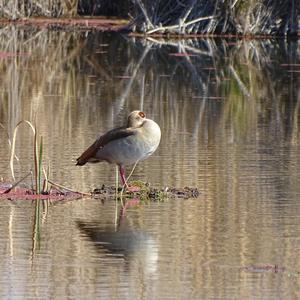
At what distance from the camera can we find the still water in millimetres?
8133

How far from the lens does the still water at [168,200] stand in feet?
26.7

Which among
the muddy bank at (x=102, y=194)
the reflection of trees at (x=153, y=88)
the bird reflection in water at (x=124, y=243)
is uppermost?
the reflection of trees at (x=153, y=88)

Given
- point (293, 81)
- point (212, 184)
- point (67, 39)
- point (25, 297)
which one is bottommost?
point (25, 297)

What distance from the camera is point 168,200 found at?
428 inches

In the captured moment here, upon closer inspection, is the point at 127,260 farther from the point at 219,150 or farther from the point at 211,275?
the point at 219,150

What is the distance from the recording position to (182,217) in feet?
33.3

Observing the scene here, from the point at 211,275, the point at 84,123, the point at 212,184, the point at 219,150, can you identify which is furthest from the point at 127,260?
the point at 84,123

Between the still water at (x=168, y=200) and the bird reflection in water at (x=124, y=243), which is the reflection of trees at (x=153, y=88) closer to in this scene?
the still water at (x=168, y=200)

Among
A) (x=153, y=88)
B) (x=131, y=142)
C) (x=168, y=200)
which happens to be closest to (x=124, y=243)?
(x=168, y=200)

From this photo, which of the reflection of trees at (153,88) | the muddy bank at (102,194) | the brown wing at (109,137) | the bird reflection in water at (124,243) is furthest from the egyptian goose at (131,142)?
the bird reflection in water at (124,243)

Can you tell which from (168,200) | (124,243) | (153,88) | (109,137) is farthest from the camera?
(153,88)

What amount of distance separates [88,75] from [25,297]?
16.2 m

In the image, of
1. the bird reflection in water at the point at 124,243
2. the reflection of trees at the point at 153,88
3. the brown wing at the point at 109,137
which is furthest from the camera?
the reflection of trees at the point at 153,88

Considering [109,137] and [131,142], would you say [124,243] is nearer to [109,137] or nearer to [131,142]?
[131,142]
